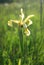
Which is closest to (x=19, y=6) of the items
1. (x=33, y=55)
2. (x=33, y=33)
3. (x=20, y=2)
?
(x=20, y=2)

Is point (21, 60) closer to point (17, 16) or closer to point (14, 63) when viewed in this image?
point (14, 63)

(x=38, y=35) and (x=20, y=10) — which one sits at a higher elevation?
(x=20, y=10)

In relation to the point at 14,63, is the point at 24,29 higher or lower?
higher

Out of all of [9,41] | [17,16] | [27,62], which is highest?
[17,16]

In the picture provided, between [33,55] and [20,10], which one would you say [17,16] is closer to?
[20,10]

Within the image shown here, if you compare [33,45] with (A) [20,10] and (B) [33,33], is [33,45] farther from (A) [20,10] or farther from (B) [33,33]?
(A) [20,10]
